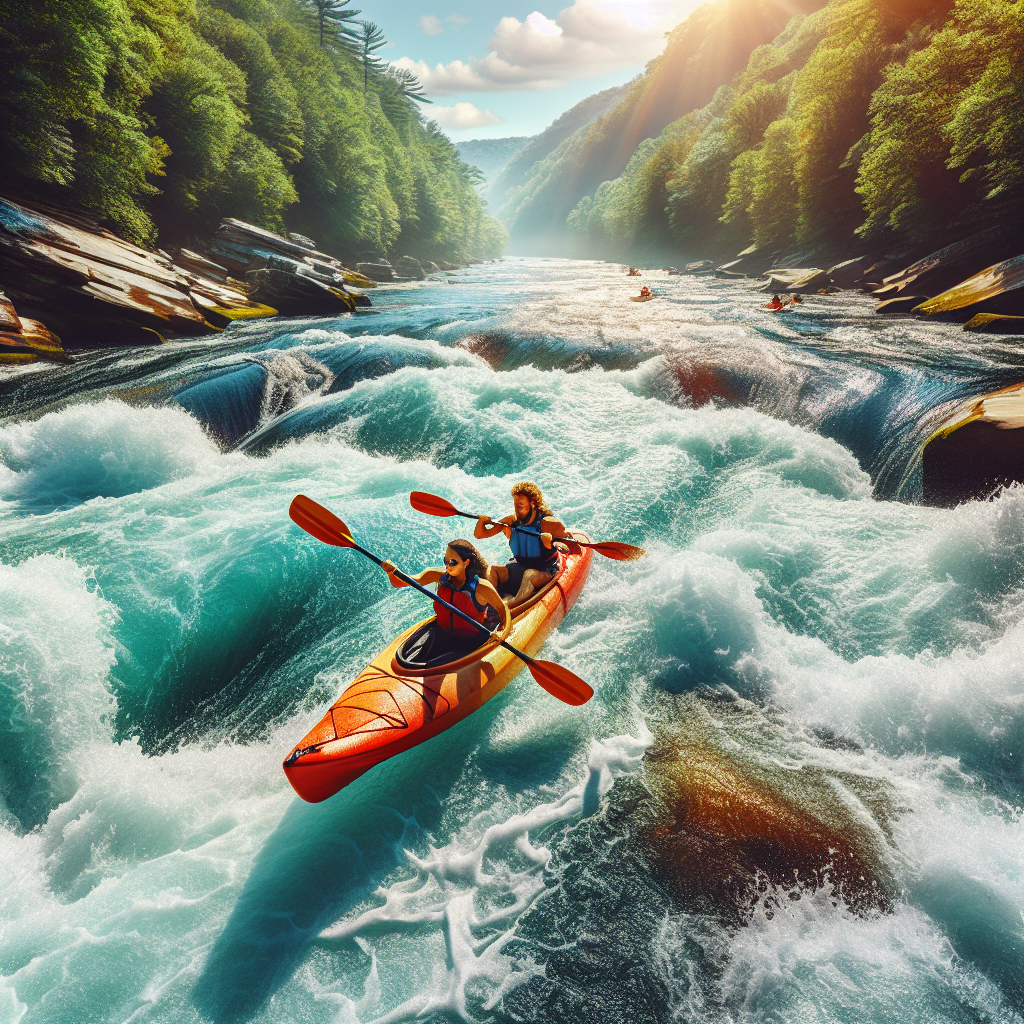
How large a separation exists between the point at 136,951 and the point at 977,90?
23933 millimetres

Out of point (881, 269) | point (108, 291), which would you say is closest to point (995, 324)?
point (881, 269)

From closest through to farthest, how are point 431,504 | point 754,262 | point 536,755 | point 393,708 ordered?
point 393,708, point 536,755, point 431,504, point 754,262

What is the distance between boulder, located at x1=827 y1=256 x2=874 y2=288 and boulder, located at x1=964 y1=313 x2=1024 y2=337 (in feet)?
37.5

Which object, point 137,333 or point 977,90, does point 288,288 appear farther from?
point 977,90

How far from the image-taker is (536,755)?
4.19 m

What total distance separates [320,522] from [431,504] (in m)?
1.36

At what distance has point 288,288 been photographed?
1834cm

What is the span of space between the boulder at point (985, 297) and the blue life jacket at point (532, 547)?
1285cm

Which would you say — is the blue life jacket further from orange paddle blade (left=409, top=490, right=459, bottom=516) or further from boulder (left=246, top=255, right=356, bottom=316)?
boulder (left=246, top=255, right=356, bottom=316)

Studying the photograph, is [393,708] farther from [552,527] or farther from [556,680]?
[552,527]

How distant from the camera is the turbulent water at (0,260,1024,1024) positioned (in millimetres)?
2871

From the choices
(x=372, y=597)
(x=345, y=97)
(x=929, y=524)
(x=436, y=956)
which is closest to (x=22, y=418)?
(x=372, y=597)

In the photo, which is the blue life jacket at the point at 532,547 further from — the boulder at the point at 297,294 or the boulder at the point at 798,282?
the boulder at the point at 798,282

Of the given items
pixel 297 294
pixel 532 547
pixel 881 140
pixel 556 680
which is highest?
pixel 881 140
